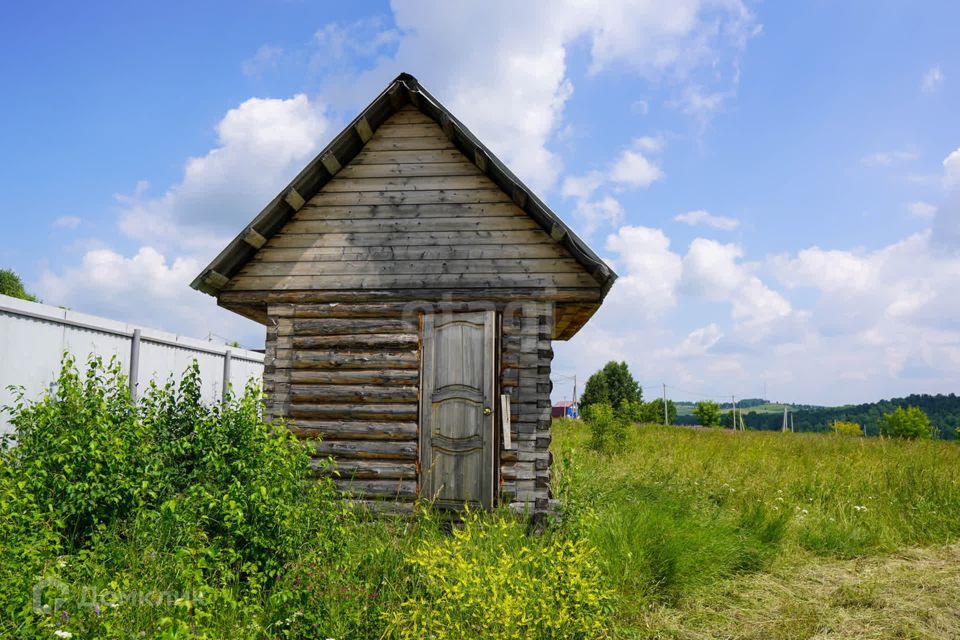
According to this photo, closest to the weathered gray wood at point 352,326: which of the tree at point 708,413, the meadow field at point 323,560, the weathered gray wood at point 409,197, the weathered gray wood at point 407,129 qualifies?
the weathered gray wood at point 409,197

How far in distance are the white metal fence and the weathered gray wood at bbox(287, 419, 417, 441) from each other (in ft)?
8.63

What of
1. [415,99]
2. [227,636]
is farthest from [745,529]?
[415,99]

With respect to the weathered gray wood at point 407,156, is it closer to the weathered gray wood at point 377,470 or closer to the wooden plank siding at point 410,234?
the wooden plank siding at point 410,234

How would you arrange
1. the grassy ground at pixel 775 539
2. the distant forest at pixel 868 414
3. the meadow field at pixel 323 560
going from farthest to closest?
the distant forest at pixel 868 414 → the grassy ground at pixel 775 539 → the meadow field at pixel 323 560

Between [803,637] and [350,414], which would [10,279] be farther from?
[803,637]

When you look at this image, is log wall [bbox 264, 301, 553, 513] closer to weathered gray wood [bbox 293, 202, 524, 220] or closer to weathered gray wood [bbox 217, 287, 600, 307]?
weathered gray wood [bbox 217, 287, 600, 307]

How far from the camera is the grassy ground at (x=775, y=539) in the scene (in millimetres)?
5641

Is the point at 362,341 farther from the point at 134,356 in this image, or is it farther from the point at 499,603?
the point at 499,603

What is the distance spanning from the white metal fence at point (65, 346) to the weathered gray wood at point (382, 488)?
11.2 feet

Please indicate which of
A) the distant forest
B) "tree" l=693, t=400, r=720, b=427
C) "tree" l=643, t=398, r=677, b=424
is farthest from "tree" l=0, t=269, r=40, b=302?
the distant forest

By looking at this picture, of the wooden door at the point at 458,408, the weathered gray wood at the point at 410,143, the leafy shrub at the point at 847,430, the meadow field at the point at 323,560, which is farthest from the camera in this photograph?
the leafy shrub at the point at 847,430

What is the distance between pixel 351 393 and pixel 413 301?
4.41 feet

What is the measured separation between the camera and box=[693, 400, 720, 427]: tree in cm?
3962

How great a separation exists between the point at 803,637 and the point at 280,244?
688 cm
